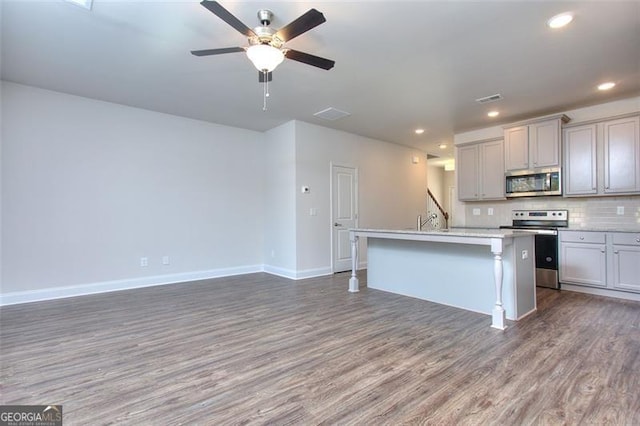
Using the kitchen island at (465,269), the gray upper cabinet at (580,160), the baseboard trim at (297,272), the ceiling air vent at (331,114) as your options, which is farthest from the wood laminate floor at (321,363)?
the ceiling air vent at (331,114)

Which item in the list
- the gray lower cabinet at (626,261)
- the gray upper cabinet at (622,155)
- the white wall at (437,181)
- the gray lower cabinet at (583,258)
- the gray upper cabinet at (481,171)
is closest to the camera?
the gray lower cabinet at (626,261)

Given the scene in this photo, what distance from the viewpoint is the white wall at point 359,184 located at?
5.66m

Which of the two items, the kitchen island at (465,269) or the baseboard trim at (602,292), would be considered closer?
the kitchen island at (465,269)

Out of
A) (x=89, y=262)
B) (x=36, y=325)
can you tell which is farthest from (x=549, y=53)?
(x=89, y=262)

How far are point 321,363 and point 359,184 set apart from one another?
4598mm

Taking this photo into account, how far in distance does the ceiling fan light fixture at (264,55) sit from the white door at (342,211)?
3.57 metres

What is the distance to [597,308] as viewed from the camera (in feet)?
12.3

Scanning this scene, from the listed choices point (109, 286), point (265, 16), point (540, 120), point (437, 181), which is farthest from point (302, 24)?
point (437, 181)

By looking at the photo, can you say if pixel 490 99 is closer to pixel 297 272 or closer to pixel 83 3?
pixel 297 272

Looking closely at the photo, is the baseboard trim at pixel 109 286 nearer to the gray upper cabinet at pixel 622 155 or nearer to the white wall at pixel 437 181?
the gray upper cabinet at pixel 622 155

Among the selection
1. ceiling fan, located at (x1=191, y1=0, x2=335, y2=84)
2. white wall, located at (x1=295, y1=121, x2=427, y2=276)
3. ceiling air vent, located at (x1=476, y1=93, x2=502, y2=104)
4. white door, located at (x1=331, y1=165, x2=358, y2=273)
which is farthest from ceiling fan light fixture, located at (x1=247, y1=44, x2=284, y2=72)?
white door, located at (x1=331, y1=165, x2=358, y2=273)

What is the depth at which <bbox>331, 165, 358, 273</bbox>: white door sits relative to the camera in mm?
6090

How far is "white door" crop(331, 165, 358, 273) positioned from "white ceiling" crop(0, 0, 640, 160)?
153cm

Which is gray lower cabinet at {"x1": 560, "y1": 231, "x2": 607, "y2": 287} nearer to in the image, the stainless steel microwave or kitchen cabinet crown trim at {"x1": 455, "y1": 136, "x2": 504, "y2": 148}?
the stainless steel microwave
